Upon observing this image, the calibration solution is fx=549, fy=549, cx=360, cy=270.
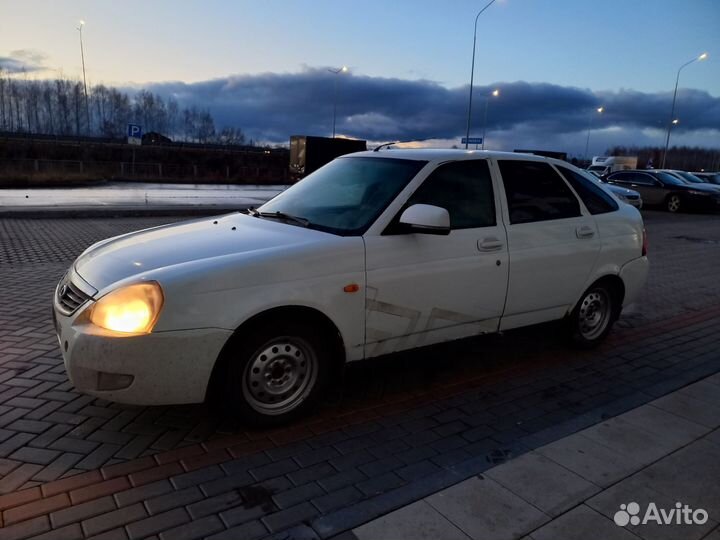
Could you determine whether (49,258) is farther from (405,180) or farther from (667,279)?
(667,279)

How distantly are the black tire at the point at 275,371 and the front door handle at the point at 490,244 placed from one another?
1480 millimetres

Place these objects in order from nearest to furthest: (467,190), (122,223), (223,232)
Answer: (223,232), (467,190), (122,223)

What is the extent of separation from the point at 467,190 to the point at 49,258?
24.8 feet

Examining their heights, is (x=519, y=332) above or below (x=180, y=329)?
below

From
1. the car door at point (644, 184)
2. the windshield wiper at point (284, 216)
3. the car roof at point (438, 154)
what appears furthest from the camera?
the car door at point (644, 184)

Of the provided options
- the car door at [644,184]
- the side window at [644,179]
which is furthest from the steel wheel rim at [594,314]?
the side window at [644,179]

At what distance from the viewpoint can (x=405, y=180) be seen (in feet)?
13.6

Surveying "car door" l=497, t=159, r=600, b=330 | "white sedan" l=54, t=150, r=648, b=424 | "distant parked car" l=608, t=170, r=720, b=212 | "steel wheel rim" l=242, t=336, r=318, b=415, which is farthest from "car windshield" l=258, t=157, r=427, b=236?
"distant parked car" l=608, t=170, r=720, b=212

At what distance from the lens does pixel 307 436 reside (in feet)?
11.9

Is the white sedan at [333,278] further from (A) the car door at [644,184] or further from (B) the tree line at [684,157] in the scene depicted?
(B) the tree line at [684,157]

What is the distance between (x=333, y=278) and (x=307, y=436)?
3.46 feet

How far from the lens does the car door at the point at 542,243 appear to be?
458 centimetres

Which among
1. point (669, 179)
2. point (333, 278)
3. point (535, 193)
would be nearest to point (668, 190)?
point (669, 179)

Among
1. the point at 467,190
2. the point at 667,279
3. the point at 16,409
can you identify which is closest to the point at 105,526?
the point at 16,409
